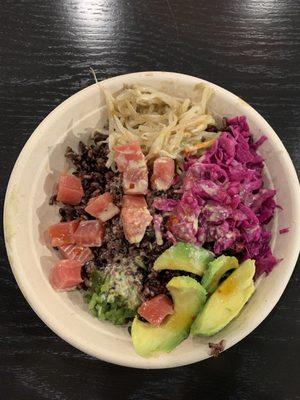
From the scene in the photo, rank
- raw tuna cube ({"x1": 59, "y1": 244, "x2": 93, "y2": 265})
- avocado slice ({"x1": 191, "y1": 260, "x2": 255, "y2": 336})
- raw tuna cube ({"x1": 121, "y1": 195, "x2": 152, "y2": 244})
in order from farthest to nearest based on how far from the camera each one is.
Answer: raw tuna cube ({"x1": 59, "y1": 244, "x2": 93, "y2": 265}) → raw tuna cube ({"x1": 121, "y1": 195, "x2": 152, "y2": 244}) → avocado slice ({"x1": 191, "y1": 260, "x2": 255, "y2": 336})

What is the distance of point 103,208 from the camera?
1.71 meters

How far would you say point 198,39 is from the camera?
213 cm

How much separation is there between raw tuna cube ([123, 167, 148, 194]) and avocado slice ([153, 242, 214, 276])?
0.79 feet

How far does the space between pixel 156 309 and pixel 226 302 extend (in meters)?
0.23

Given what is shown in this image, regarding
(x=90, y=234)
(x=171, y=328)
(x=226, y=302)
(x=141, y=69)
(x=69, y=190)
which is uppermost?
(x=141, y=69)

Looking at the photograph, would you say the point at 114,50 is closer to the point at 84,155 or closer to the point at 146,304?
the point at 84,155

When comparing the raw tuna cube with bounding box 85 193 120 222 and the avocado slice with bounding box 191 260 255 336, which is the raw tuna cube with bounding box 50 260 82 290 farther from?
the avocado slice with bounding box 191 260 255 336

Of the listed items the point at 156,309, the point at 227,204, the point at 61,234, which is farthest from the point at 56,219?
the point at 227,204

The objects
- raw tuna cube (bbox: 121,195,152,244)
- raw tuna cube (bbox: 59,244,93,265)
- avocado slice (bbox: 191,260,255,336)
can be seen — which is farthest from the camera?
raw tuna cube (bbox: 59,244,93,265)

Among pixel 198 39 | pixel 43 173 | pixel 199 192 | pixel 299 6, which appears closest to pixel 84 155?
pixel 43 173

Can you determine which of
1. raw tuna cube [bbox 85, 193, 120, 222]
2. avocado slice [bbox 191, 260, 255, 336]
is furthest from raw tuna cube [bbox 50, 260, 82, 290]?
avocado slice [bbox 191, 260, 255, 336]

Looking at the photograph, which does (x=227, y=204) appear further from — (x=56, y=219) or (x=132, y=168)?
(x=56, y=219)

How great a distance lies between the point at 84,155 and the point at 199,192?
0.48 m

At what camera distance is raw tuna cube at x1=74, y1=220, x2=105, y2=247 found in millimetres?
1701
